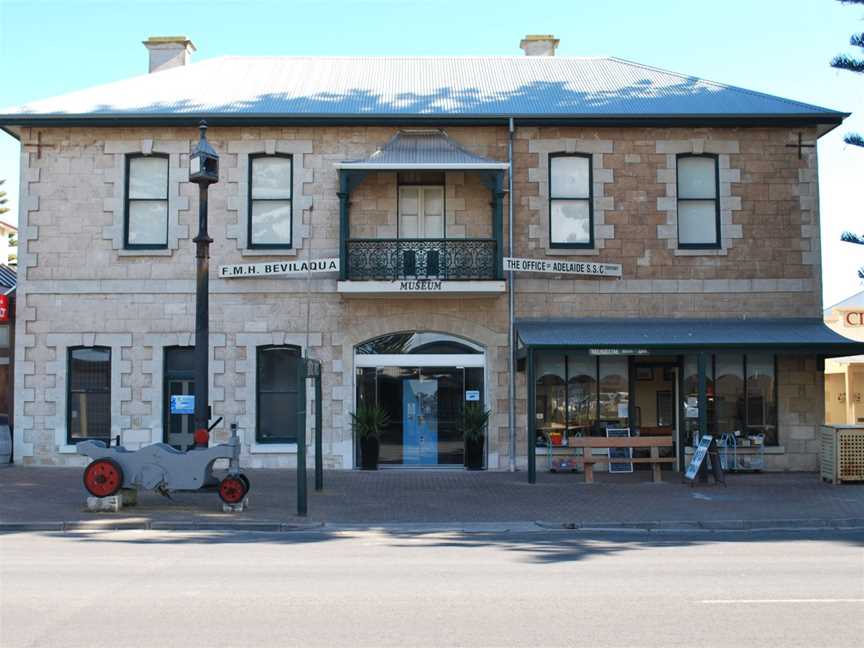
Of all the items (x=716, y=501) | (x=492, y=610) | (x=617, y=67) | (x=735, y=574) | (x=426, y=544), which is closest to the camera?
(x=492, y=610)

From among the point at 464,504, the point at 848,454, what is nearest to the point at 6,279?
the point at 464,504

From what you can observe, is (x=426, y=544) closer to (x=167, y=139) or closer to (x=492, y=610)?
(x=492, y=610)

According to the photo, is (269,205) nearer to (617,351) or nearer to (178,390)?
(178,390)

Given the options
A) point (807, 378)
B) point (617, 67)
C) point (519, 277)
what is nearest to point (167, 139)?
point (519, 277)

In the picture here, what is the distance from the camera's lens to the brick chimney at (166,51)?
23484 mm

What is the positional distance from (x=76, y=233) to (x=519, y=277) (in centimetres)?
955

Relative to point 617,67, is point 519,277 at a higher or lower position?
lower

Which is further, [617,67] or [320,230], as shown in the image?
[617,67]

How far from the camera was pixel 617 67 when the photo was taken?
78.2 feet

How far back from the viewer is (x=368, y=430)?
19.3m

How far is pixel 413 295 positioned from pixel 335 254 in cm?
190

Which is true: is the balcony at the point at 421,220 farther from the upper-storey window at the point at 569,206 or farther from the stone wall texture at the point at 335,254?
the upper-storey window at the point at 569,206

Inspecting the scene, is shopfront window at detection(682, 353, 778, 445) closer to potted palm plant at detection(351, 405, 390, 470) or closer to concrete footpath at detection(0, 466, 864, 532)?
concrete footpath at detection(0, 466, 864, 532)

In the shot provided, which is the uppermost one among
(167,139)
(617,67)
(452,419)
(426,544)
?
(617,67)
